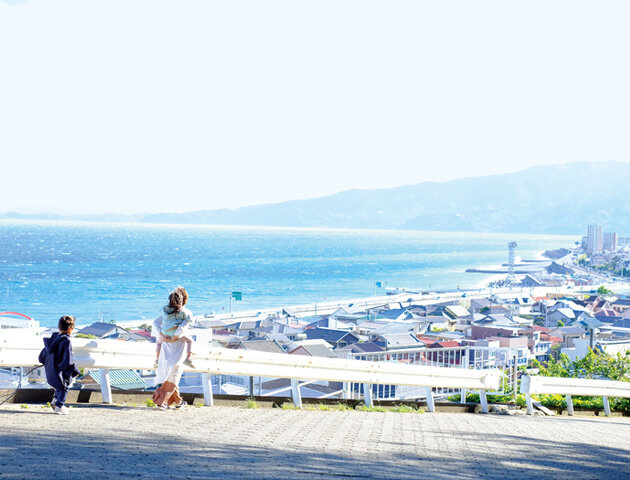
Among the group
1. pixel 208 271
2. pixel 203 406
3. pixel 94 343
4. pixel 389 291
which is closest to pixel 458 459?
pixel 203 406

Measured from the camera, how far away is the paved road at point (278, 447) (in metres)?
→ 4.18

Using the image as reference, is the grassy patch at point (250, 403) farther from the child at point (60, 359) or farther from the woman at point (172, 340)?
the child at point (60, 359)

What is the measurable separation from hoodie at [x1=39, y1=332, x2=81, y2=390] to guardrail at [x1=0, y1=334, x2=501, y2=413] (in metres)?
0.19

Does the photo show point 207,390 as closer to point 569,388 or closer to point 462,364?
point 569,388

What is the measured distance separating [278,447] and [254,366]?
1.68m

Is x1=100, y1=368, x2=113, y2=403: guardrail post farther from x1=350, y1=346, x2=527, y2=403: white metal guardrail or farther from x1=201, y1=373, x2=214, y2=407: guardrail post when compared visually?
x1=350, y1=346, x2=527, y2=403: white metal guardrail

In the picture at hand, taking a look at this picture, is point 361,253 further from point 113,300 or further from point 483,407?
point 483,407

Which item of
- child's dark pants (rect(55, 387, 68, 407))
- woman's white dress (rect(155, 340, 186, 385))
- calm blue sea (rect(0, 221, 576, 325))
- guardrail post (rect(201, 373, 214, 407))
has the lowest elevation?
calm blue sea (rect(0, 221, 576, 325))

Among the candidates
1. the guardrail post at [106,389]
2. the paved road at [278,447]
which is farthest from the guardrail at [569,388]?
the guardrail post at [106,389]

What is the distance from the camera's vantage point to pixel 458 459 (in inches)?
210

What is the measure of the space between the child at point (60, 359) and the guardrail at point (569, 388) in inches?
235

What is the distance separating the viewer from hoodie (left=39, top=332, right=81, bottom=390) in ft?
18.1

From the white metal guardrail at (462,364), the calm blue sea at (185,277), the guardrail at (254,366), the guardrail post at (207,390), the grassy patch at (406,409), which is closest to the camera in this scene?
the guardrail at (254,366)

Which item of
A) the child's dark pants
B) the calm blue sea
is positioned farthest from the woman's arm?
the calm blue sea
